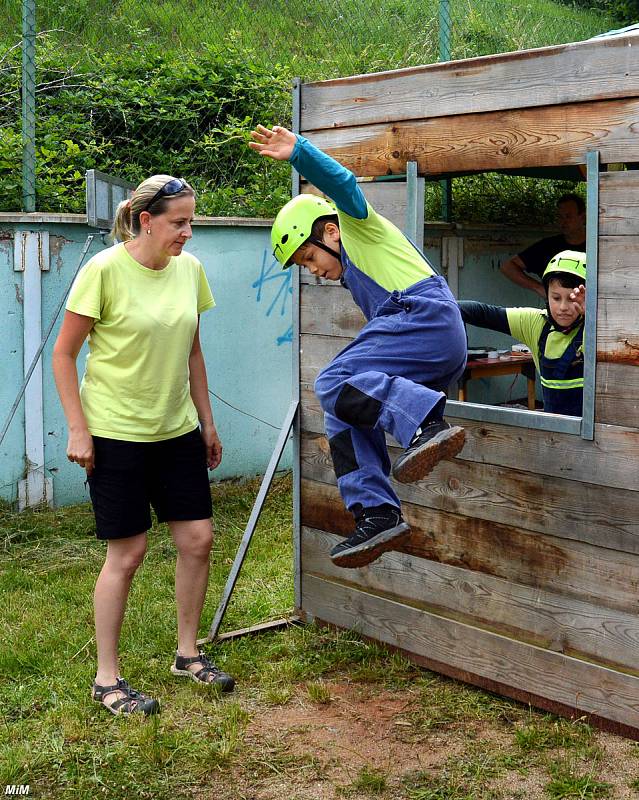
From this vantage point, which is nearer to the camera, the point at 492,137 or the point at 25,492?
the point at 492,137

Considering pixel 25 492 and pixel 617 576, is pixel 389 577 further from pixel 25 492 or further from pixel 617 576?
pixel 25 492

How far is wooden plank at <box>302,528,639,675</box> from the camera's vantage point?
11.9 feet

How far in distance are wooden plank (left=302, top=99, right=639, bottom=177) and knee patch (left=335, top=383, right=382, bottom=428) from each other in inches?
43.1

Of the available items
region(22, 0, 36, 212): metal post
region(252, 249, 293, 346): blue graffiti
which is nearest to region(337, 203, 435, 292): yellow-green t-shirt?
region(22, 0, 36, 212): metal post

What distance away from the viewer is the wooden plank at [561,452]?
356 cm

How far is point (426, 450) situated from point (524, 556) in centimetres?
90

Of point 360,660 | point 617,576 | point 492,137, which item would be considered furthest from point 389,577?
point 492,137

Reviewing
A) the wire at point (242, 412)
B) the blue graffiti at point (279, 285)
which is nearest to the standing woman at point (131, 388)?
the wire at point (242, 412)

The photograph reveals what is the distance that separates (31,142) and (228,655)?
3.99m

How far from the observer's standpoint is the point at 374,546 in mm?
3457

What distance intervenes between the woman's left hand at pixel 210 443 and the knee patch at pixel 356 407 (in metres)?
0.95

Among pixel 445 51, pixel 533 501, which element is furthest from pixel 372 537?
pixel 445 51

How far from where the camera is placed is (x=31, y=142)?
682cm

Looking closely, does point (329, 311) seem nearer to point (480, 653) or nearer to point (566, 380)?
point (566, 380)
